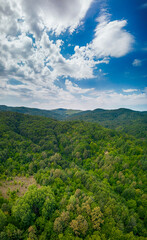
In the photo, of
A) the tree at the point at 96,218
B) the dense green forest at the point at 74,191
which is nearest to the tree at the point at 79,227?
the dense green forest at the point at 74,191

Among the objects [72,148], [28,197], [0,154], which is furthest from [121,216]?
[0,154]

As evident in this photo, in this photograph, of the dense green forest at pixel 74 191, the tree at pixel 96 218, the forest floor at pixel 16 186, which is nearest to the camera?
the dense green forest at pixel 74 191

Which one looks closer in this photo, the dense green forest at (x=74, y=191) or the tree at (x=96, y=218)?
the dense green forest at (x=74, y=191)

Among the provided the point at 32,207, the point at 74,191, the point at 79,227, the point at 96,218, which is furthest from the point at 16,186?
the point at 96,218

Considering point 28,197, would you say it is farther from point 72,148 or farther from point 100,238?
point 72,148

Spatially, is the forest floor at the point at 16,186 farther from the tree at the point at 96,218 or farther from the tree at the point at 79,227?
the tree at the point at 96,218

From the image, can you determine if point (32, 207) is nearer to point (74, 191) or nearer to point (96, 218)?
point (74, 191)
